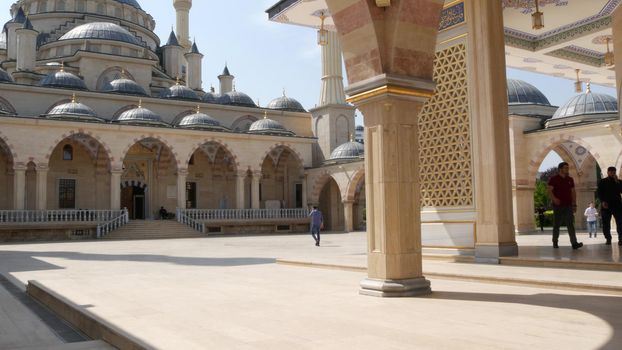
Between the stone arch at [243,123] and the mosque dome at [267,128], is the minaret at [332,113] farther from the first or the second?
the stone arch at [243,123]

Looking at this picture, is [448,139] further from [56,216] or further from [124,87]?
[124,87]

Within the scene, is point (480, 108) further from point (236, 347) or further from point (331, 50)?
point (331, 50)

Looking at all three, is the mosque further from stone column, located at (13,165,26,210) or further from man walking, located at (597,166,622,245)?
man walking, located at (597,166,622,245)

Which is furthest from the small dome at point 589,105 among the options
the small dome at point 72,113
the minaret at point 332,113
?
the small dome at point 72,113

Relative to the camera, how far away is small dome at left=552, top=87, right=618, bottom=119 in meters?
17.4

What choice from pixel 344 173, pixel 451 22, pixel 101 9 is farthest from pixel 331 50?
pixel 451 22

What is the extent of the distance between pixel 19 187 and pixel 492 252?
701 inches

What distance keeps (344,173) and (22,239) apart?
12.6 metres

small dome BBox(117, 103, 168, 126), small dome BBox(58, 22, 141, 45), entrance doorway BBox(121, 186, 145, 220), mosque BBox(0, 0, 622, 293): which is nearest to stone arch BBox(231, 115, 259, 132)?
mosque BBox(0, 0, 622, 293)

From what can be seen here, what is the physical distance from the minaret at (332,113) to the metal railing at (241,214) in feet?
11.5

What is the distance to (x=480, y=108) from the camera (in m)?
7.14

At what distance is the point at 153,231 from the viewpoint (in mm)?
20609

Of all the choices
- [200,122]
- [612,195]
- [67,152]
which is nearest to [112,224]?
[67,152]

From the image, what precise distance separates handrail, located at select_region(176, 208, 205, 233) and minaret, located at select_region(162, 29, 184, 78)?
12.6 metres
